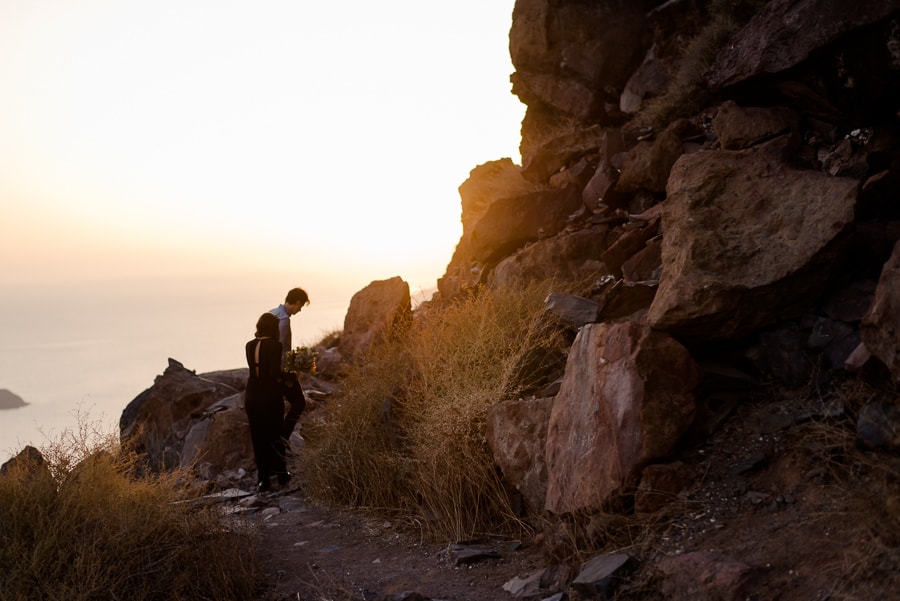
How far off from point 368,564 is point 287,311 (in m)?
4.01

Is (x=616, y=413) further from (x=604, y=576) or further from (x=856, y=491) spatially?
(x=856, y=491)

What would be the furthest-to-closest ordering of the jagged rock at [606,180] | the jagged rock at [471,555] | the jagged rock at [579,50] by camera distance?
the jagged rock at [579,50] → the jagged rock at [606,180] → the jagged rock at [471,555]

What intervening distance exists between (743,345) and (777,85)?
3493 mm

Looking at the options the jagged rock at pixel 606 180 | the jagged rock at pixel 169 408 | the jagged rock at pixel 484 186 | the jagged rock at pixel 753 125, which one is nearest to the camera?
the jagged rock at pixel 753 125

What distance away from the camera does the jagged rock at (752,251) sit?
499 centimetres

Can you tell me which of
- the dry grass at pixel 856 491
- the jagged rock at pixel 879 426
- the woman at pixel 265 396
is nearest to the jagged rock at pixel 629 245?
the woman at pixel 265 396

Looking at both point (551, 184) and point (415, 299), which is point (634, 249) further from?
point (415, 299)

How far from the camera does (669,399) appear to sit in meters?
4.72

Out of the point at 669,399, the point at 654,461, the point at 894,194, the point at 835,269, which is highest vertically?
the point at 894,194

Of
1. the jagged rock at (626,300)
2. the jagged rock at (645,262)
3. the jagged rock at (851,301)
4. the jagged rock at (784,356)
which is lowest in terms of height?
the jagged rock at (784,356)

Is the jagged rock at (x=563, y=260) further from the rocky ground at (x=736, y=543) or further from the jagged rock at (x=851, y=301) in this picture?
the rocky ground at (x=736, y=543)

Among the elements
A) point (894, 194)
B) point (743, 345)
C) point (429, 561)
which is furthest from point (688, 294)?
point (429, 561)

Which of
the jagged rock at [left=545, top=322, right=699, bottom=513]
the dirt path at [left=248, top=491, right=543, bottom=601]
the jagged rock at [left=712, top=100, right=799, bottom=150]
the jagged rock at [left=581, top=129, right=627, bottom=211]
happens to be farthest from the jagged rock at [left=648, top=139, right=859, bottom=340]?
the jagged rock at [left=581, top=129, right=627, bottom=211]

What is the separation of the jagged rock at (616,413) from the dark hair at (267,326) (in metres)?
4.36
